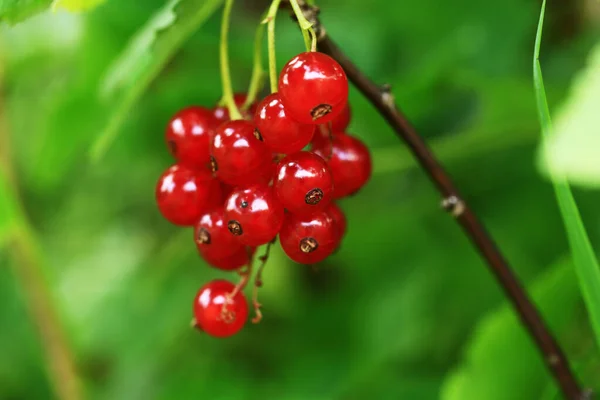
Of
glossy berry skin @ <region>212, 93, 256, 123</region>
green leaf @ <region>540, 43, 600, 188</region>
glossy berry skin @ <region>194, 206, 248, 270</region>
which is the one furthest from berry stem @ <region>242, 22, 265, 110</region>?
green leaf @ <region>540, 43, 600, 188</region>

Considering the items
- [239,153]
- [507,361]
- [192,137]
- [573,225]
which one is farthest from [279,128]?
[507,361]

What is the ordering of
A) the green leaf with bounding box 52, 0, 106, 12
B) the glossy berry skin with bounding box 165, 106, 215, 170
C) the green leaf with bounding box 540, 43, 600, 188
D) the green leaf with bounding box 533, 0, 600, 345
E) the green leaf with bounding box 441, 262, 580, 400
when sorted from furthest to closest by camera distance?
the green leaf with bounding box 441, 262, 580, 400 < the glossy berry skin with bounding box 165, 106, 215, 170 < the green leaf with bounding box 52, 0, 106, 12 < the green leaf with bounding box 533, 0, 600, 345 < the green leaf with bounding box 540, 43, 600, 188

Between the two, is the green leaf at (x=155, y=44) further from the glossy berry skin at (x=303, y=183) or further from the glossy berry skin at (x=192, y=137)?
the glossy berry skin at (x=303, y=183)

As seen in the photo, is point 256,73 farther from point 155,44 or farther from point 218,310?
point 218,310

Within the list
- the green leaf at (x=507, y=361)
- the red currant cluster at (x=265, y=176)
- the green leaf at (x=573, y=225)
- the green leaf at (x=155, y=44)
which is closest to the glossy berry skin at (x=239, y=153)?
the red currant cluster at (x=265, y=176)

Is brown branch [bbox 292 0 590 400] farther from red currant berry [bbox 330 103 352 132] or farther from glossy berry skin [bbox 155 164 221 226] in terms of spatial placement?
glossy berry skin [bbox 155 164 221 226]

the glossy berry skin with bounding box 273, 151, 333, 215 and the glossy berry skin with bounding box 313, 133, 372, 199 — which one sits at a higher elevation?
the glossy berry skin with bounding box 273, 151, 333, 215

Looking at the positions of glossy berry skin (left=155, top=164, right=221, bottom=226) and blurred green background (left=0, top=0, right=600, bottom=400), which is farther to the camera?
blurred green background (left=0, top=0, right=600, bottom=400)

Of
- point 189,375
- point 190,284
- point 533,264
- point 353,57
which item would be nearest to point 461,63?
point 353,57

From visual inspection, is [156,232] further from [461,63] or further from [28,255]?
[461,63]
